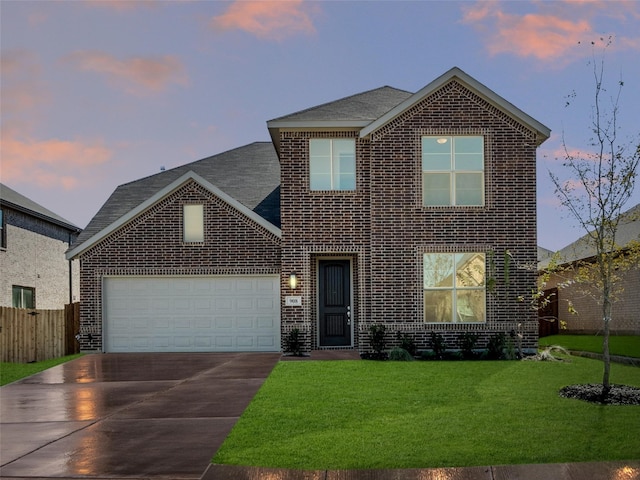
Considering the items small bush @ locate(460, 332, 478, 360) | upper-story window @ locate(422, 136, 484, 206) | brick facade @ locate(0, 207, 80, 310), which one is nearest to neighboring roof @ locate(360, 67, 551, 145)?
upper-story window @ locate(422, 136, 484, 206)

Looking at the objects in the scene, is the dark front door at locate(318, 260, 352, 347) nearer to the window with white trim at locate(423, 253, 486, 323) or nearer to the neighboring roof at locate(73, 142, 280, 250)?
the window with white trim at locate(423, 253, 486, 323)

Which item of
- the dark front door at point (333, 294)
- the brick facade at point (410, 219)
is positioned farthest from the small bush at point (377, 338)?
the dark front door at point (333, 294)

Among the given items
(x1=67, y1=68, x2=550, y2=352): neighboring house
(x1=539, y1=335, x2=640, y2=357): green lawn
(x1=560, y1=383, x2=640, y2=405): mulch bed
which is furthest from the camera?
(x1=539, y1=335, x2=640, y2=357): green lawn

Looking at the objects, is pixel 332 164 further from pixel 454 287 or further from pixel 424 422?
pixel 424 422

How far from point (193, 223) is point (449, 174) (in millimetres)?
7162

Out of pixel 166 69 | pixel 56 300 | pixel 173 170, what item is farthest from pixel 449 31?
pixel 56 300

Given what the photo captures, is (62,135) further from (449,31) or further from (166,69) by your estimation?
(449,31)

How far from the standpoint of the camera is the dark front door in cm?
1786

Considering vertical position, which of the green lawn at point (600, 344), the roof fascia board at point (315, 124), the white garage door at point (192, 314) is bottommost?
the green lawn at point (600, 344)

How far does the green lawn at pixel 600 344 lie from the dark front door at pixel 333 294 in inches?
268

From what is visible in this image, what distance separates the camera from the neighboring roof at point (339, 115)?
17.0m

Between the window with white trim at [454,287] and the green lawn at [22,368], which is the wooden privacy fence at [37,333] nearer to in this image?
the green lawn at [22,368]

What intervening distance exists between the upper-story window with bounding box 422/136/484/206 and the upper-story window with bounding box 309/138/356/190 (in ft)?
6.21

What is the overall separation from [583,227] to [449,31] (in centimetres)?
552
